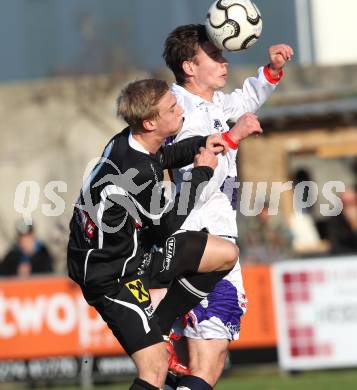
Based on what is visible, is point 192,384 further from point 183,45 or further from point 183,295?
point 183,45

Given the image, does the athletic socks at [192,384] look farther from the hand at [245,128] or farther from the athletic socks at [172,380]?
the hand at [245,128]

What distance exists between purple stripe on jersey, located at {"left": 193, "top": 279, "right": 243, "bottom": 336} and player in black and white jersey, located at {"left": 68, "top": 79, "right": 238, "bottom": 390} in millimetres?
200

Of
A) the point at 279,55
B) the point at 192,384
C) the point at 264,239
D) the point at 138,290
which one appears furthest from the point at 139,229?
the point at 264,239

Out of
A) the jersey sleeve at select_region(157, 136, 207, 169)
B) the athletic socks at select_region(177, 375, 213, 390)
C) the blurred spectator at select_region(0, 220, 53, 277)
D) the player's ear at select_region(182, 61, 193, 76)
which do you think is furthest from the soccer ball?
the blurred spectator at select_region(0, 220, 53, 277)

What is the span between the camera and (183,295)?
7168 mm

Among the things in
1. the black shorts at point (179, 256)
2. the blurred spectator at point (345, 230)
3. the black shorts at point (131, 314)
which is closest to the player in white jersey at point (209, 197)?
the black shorts at point (179, 256)

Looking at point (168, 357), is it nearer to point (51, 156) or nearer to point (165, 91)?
point (165, 91)

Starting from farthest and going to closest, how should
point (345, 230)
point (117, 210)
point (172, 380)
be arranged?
point (345, 230) < point (172, 380) < point (117, 210)

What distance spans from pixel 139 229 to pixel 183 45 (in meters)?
1.27

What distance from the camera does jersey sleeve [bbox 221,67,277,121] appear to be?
302 inches

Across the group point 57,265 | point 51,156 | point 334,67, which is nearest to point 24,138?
point 51,156

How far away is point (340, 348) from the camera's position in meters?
12.6

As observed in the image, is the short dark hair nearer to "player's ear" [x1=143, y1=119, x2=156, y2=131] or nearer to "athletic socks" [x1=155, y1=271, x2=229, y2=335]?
"player's ear" [x1=143, y1=119, x2=156, y2=131]

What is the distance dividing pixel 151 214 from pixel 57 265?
10.0 metres
